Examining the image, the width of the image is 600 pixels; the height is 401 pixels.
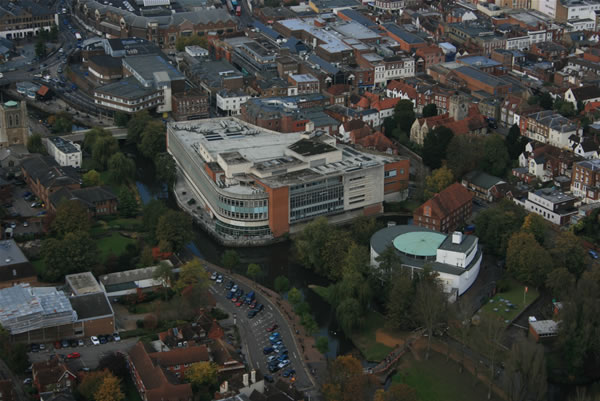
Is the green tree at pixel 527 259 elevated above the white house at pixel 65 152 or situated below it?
above

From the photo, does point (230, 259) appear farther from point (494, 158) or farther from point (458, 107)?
point (458, 107)

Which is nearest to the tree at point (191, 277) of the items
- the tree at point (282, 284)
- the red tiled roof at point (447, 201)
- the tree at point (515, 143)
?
the tree at point (282, 284)

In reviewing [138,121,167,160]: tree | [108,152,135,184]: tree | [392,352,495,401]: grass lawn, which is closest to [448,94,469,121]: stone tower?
[138,121,167,160]: tree

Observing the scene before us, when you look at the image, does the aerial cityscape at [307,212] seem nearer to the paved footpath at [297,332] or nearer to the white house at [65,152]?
the paved footpath at [297,332]

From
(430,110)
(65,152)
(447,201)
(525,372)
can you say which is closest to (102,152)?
(65,152)

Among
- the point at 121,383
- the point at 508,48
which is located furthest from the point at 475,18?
the point at 121,383

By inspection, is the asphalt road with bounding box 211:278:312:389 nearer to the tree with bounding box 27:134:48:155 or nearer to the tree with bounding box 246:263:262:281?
the tree with bounding box 246:263:262:281
